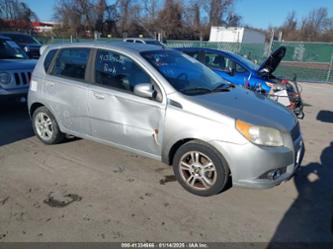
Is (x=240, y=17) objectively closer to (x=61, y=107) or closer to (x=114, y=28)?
(x=114, y=28)

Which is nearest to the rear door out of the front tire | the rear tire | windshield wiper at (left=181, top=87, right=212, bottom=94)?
the rear tire

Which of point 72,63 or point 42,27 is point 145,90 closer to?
point 72,63

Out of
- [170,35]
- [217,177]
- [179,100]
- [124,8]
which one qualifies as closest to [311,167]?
[217,177]

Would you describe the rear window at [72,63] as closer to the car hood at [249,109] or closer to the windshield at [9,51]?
the car hood at [249,109]

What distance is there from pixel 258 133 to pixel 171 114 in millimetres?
978

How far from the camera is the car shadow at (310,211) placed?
107 inches

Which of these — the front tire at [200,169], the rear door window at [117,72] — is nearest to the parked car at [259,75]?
the front tire at [200,169]

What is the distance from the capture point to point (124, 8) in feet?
168

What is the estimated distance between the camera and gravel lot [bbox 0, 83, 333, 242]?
8.89 ft

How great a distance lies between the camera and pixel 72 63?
13.9ft

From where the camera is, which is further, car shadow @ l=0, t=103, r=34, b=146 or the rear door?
car shadow @ l=0, t=103, r=34, b=146

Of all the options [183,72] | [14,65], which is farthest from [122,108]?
[14,65]

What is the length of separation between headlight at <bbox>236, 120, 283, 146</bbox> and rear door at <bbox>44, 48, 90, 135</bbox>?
219cm

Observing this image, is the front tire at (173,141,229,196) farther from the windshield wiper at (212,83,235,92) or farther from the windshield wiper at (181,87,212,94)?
the windshield wiper at (212,83,235,92)
